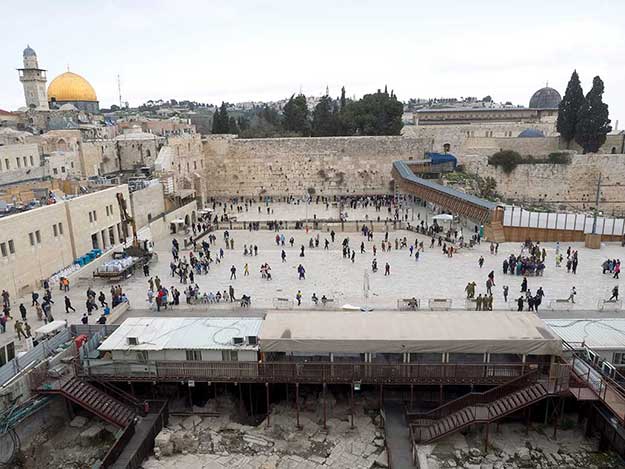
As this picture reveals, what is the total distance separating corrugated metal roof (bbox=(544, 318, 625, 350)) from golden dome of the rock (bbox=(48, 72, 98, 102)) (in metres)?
52.7

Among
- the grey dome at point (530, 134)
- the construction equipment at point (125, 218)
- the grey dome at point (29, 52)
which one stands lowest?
the construction equipment at point (125, 218)

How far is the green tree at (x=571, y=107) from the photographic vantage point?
41.8 metres

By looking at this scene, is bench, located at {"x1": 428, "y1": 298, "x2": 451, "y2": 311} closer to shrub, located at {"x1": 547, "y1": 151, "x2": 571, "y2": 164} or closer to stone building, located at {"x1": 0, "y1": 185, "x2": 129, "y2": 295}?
stone building, located at {"x1": 0, "y1": 185, "x2": 129, "y2": 295}

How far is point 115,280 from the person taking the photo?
19.8 metres

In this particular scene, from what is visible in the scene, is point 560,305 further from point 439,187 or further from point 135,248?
point 135,248

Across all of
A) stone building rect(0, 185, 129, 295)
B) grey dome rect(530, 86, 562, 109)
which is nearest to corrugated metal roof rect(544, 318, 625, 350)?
stone building rect(0, 185, 129, 295)

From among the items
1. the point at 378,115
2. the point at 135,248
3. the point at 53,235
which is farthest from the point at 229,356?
the point at 378,115

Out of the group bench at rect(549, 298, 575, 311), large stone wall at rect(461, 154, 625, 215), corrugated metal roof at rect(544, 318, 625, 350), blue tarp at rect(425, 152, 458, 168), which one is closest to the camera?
corrugated metal roof at rect(544, 318, 625, 350)

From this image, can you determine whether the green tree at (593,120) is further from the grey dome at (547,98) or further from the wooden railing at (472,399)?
the wooden railing at (472,399)

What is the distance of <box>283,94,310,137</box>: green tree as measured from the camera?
185 ft

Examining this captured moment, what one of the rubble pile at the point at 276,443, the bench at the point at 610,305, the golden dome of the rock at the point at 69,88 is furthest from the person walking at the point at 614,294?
the golden dome of the rock at the point at 69,88

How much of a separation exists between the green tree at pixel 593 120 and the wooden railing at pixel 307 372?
3735cm

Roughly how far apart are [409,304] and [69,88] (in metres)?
49.2

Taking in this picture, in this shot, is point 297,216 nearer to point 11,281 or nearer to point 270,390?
point 11,281
